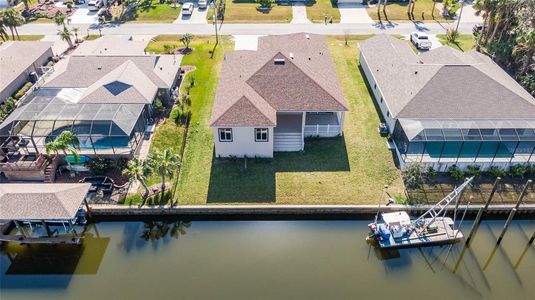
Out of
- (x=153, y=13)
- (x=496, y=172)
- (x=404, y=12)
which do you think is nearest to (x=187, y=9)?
(x=153, y=13)

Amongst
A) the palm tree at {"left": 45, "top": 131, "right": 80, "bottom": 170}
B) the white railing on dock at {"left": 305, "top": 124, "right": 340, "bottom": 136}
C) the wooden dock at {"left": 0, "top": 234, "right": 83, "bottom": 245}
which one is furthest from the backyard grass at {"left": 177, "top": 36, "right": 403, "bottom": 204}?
the palm tree at {"left": 45, "top": 131, "right": 80, "bottom": 170}

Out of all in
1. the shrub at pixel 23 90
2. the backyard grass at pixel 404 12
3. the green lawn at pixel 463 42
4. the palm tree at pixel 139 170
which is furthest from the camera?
the backyard grass at pixel 404 12

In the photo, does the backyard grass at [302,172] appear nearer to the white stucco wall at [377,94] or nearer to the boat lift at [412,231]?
the white stucco wall at [377,94]

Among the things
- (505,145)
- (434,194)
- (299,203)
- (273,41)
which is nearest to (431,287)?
(434,194)

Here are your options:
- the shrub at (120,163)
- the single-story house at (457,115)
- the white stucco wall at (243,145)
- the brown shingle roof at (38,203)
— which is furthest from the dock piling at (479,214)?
the brown shingle roof at (38,203)

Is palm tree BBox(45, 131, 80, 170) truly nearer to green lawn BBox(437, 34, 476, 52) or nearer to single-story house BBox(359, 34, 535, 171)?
single-story house BBox(359, 34, 535, 171)

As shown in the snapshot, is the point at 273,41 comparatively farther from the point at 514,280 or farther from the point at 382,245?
the point at 514,280

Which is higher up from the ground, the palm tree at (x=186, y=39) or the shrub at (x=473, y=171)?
the palm tree at (x=186, y=39)
